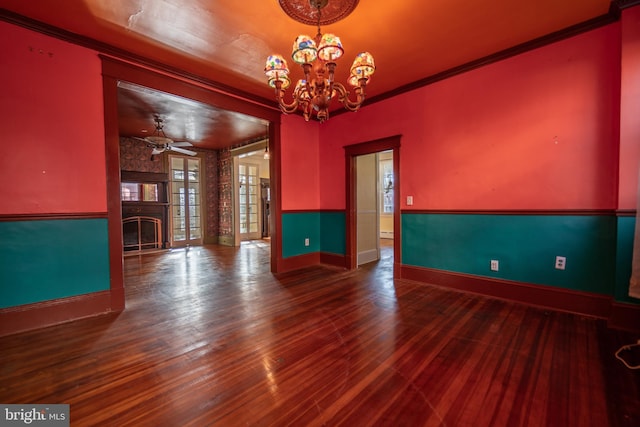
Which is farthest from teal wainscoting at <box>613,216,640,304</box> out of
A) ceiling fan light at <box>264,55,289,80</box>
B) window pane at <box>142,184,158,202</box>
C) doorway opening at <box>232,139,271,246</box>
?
window pane at <box>142,184,158,202</box>

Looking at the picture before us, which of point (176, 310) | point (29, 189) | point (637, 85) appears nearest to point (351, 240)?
point (176, 310)

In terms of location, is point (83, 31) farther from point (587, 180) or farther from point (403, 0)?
point (587, 180)

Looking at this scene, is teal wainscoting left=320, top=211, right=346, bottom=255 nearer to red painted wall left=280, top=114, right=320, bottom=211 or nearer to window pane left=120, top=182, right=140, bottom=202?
red painted wall left=280, top=114, right=320, bottom=211

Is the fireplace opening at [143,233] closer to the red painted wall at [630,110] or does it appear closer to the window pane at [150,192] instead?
the window pane at [150,192]

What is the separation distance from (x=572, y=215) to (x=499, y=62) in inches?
72.8

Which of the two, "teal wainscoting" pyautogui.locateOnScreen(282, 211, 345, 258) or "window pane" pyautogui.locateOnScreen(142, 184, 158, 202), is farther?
"window pane" pyautogui.locateOnScreen(142, 184, 158, 202)

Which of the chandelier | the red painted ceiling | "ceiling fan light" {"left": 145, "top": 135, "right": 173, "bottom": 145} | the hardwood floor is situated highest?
the red painted ceiling

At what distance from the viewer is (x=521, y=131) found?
2828 mm

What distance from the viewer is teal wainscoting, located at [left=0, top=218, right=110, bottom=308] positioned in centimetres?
230

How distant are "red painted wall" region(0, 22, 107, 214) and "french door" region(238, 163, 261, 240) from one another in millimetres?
5594

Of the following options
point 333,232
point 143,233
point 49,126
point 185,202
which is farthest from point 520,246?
point 185,202

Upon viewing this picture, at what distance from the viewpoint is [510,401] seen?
1.42 metres

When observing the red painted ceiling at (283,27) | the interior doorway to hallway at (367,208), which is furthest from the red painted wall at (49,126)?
the interior doorway to hallway at (367,208)

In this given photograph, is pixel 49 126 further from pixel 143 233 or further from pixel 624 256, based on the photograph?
pixel 624 256
